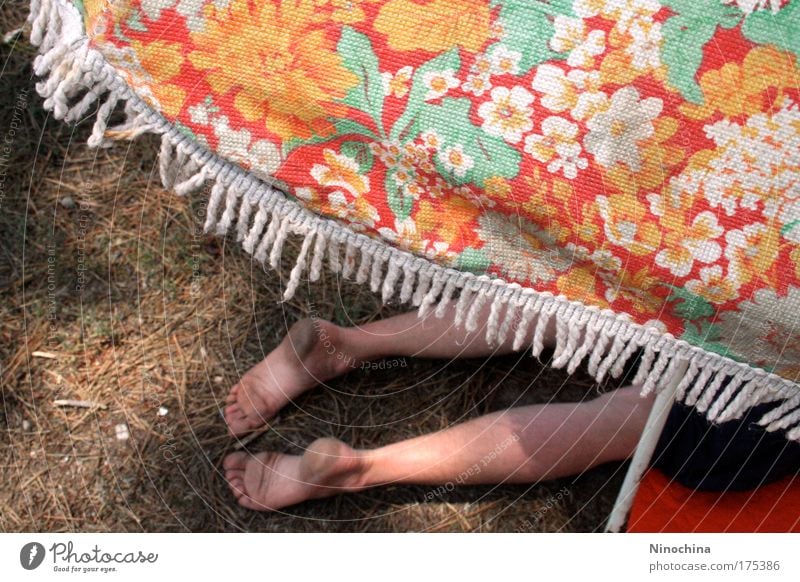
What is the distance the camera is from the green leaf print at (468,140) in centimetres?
49

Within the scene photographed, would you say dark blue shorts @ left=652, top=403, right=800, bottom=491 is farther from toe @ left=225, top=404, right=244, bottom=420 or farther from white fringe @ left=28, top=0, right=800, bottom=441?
A: toe @ left=225, top=404, right=244, bottom=420

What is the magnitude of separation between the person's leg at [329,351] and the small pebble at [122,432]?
0.40ft

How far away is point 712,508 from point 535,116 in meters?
0.50

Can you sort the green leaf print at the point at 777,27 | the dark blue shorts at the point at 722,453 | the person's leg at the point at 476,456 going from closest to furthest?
the green leaf print at the point at 777,27, the dark blue shorts at the point at 722,453, the person's leg at the point at 476,456

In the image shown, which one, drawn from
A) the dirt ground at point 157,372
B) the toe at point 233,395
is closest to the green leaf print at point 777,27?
the dirt ground at point 157,372

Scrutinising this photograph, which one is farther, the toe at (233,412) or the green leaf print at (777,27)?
the toe at (233,412)

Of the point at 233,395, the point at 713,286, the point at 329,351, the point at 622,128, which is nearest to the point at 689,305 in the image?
the point at 713,286

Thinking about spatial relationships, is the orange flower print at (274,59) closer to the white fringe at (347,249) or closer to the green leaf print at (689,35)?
the white fringe at (347,249)

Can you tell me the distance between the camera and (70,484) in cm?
86

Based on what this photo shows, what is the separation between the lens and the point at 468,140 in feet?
1.63

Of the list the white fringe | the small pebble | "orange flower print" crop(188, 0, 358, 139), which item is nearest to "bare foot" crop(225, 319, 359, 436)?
the small pebble

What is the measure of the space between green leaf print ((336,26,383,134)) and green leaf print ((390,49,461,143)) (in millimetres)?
14
